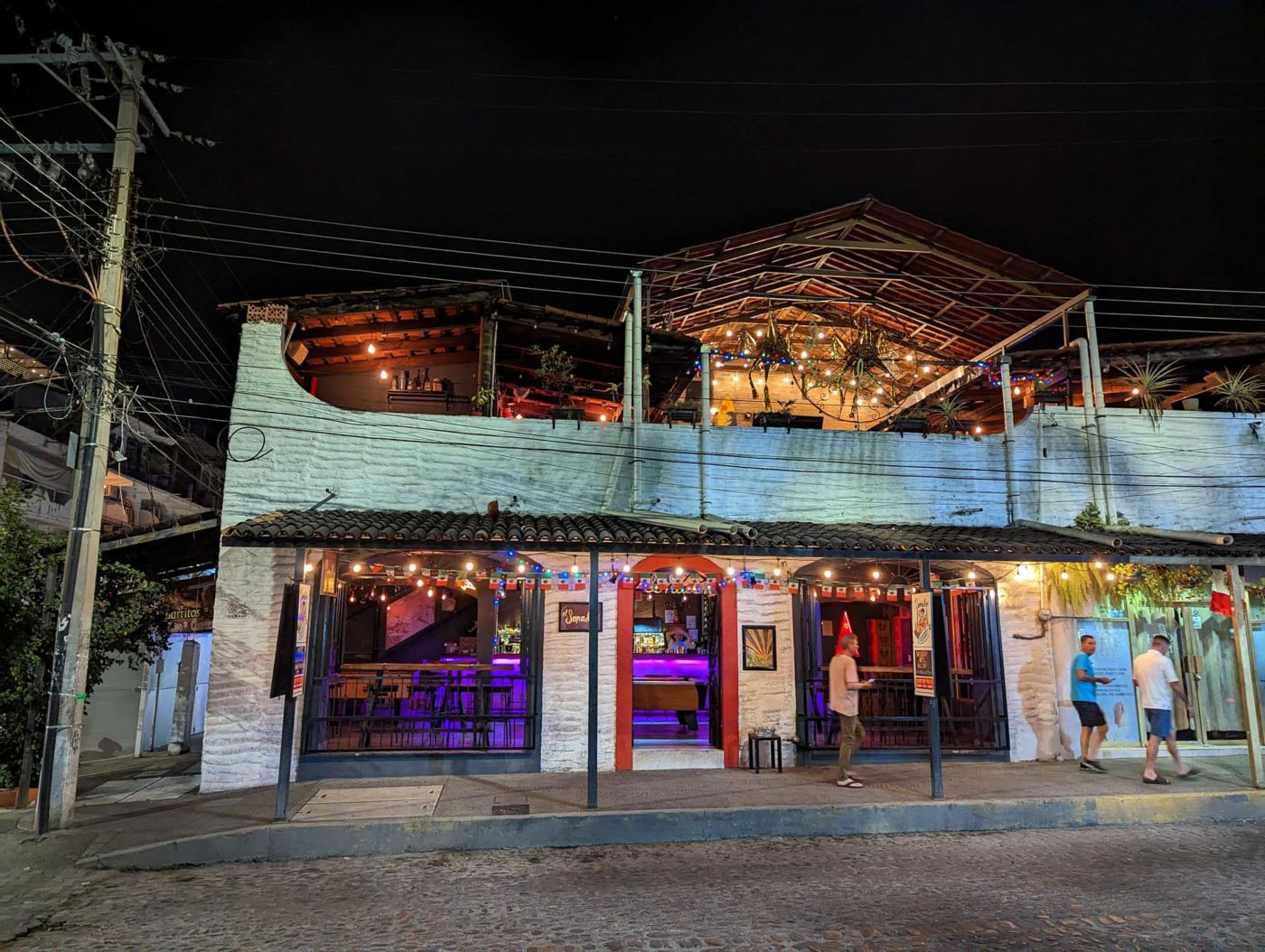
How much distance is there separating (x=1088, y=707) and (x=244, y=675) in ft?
37.4

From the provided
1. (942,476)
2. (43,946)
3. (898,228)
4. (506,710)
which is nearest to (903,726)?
(942,476)

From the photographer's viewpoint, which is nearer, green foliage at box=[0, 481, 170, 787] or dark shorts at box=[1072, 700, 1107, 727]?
green foliage at box=[0, 481, 170, 787]

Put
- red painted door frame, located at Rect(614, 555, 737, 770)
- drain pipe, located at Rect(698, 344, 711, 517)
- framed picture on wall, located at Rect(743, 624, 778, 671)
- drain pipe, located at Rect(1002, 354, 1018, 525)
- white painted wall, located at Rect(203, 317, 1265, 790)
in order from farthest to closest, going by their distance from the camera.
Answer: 1. drain pipe, located at Rect(1002, 354, 1018, 525)
2. drain pipe, located at Rect(698, 344, 711, 517)
3. framed picture on wall, located at Rect(743, 624, 778, 671)
4. red painted door frame, located at Rect(614, 555, 737, 770)
5. white painted wall, located at Rect(203, 317, 1265, 790)

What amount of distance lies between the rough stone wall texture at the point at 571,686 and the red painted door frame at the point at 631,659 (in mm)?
97

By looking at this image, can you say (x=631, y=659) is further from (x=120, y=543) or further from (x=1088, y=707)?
(x=120, y=543)

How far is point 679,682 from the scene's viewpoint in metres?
12.2

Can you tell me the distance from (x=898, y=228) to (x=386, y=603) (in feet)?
36.8

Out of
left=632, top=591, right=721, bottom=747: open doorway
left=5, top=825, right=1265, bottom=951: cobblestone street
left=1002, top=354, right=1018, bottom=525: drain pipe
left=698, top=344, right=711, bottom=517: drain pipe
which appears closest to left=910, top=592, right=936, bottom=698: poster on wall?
left=5, top=825, right=1265, bottom=951: cobblestone street

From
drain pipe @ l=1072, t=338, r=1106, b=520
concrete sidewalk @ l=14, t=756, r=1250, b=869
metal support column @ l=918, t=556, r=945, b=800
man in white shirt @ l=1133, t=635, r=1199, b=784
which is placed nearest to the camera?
concrete sidewalk @ l=14, t=756, r=1250, b=869

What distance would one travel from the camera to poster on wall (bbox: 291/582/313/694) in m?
8.29

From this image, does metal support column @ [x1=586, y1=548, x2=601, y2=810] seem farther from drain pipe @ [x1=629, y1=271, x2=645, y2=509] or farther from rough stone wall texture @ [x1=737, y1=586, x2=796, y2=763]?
rough stone wall texture @ [x1=737, y1=586, x2=796, y2=763]

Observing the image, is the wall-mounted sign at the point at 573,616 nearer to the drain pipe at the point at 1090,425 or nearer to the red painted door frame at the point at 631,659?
the red painted door frame at the point at 631,659

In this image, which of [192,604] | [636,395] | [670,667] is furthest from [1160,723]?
[192,604]

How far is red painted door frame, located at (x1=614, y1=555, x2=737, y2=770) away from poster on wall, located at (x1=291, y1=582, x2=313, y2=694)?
13.9 ft
